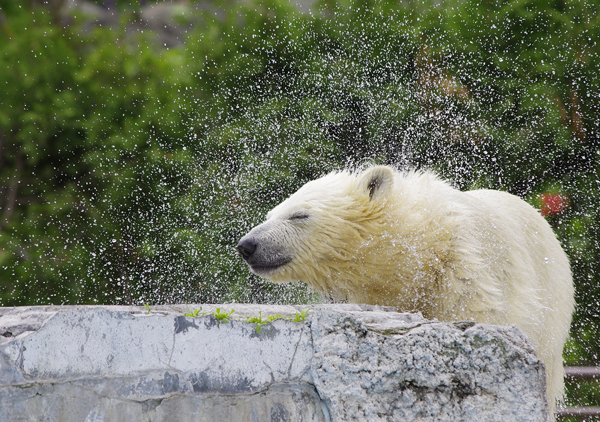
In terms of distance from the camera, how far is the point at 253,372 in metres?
1.66

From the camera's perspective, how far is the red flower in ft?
19.9

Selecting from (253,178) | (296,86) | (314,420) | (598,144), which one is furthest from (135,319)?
(598,144)

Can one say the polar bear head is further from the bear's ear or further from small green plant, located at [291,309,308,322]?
small green plant, located at [291,309,308,322]

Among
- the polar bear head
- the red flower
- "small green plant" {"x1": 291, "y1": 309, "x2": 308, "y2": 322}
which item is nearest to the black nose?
the polar bear head

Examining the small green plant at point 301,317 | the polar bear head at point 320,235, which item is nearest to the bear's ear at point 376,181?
the polar bear head at point 320,235

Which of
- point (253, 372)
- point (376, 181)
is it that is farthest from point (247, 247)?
point (253, 372)

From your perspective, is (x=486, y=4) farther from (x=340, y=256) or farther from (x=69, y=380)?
(x=69, y=380)

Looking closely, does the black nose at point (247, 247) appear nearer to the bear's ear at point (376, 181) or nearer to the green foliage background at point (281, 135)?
the bear's ear at point (376, 181)

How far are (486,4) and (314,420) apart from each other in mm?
6383

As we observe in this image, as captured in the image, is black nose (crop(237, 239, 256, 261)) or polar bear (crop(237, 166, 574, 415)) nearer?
polar bear (crop(237, 166, 574, 415))

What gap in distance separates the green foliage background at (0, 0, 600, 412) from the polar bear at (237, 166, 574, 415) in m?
2.75

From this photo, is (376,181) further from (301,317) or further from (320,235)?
(301,317)

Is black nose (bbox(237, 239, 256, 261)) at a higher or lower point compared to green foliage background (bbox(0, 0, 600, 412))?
lower

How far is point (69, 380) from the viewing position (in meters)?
1.63
